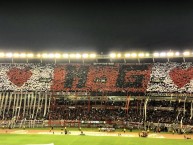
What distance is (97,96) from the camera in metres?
73.6

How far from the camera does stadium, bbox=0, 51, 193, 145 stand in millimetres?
64250

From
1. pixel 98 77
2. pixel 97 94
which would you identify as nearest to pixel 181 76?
pixel 98 77

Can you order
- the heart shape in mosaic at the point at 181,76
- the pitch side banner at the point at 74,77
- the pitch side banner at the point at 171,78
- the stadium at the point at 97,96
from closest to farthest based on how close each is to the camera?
the stadium at the point at 97,96, the pitch side banner at the point at 171,78, the heart shape in mosaic at the point at 181,76, the pitch side banner at the point at 74,77

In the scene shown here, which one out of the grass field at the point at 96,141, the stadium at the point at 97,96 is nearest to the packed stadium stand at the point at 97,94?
the stadium at the point at 97,96

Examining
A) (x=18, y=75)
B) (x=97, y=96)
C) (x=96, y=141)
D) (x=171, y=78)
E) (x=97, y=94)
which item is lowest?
(x=96, y=141)

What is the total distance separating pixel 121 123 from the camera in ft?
213

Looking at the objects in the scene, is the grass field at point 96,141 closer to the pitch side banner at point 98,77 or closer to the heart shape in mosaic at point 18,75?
the pitch side banner at point 98,77

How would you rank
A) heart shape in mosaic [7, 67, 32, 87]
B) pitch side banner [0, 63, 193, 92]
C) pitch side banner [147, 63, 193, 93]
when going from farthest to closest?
heart shape in mosaic [7, 67, 32, 87], pitch side banner [0, 63, 193, 92], pitch side banner [147, 63, 193, 93]

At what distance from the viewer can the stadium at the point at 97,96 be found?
211 feet

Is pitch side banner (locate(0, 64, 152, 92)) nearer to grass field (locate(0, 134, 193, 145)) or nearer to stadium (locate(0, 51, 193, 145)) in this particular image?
stadium (locate(0, 51, 193, 145))

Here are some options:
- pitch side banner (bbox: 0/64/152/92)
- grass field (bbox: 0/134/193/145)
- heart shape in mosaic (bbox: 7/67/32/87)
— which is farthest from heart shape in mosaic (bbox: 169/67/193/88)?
heart shape in mosaic (bbox: 7/67/32/87)

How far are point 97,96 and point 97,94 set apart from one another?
0.50 meters

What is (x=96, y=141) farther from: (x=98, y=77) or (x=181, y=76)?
(x=181, y=76)

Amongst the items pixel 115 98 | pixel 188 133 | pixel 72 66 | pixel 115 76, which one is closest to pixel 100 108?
pixel 115 98
